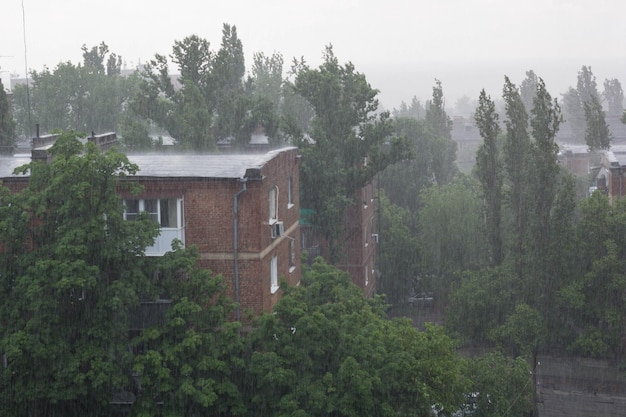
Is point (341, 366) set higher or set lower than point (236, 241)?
lower

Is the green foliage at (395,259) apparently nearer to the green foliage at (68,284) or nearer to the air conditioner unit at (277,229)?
the air conditioner unit at (277,229)

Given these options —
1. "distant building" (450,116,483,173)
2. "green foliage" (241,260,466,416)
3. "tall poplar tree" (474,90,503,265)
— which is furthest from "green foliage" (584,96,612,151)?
"distant building" (450,116,483,173)

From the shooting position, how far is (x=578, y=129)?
91938mm

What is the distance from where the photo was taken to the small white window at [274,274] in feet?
70.7

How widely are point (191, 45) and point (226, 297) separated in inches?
884

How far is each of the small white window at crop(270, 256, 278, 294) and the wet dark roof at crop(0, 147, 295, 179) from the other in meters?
2.55

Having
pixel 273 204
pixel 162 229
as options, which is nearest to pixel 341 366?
pixel 162 229

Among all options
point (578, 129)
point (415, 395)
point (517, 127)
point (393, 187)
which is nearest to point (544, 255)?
point (517, 127)

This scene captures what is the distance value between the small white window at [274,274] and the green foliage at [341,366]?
6.64 ft

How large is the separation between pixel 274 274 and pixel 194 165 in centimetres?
341

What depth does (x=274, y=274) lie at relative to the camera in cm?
2192

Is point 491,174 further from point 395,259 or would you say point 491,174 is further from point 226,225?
point 226,225

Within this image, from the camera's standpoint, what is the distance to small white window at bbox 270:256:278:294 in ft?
70.7

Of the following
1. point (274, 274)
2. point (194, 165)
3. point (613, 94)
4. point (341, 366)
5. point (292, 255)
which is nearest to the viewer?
point (341, 366)
